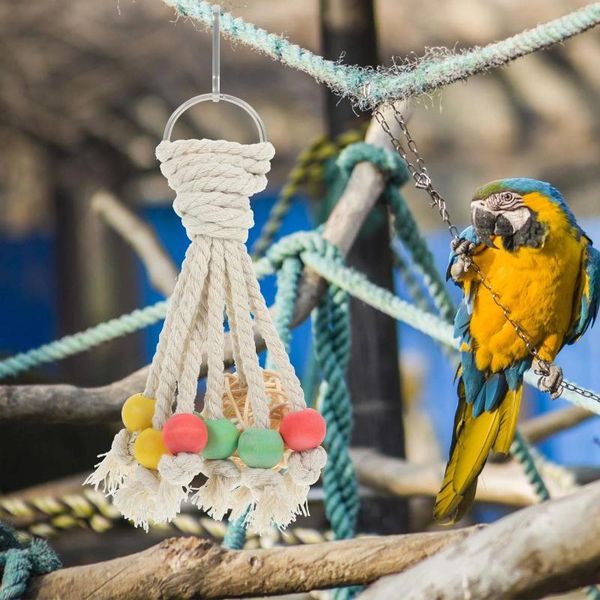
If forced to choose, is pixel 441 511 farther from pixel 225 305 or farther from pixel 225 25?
pixel 225 25

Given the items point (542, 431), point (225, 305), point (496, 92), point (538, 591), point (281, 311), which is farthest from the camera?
point (496, 92)

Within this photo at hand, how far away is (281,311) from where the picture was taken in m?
1.08

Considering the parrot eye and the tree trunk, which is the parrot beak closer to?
the parrot eye

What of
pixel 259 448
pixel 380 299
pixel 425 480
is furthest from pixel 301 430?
pixel 425 480

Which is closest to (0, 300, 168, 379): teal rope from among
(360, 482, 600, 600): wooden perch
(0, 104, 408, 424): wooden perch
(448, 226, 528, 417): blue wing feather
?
(0, 104, 408, 424): wooden perch

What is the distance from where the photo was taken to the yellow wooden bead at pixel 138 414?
0.65m

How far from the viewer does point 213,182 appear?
672 mm

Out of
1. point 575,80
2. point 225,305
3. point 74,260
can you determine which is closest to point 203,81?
point 74,260

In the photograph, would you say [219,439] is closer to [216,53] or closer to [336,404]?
[216,53]

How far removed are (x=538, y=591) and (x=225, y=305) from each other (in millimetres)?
267

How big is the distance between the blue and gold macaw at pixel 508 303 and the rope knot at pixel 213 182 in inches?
5.8

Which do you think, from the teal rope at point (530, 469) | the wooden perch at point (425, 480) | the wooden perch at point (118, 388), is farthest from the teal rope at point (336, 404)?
the wooden perch at point (425, 480)

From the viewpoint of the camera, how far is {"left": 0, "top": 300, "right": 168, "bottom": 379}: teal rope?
115 centimetres

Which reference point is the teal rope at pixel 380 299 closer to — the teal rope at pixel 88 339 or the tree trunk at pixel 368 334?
the teal rope at pixel 88 339
